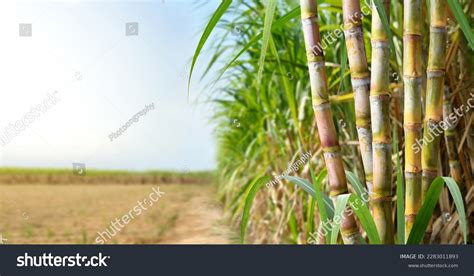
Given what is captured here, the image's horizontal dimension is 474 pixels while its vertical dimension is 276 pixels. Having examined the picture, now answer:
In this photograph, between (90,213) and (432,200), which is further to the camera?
(90,213)

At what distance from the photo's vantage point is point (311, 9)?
22.2 inches

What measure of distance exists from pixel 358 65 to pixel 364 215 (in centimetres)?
16

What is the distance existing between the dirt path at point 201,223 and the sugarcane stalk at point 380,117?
209 cm

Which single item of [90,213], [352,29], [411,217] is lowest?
[90,213]

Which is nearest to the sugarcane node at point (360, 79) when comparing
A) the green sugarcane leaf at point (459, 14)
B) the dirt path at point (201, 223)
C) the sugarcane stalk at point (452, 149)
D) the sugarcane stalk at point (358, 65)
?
the sugarcane stalk at point (358, 65)

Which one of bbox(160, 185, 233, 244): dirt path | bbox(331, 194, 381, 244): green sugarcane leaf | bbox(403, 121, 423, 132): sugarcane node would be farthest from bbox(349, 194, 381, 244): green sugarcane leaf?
bbox(160, 185, 233, 244): dirt path

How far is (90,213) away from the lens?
18.3 feet

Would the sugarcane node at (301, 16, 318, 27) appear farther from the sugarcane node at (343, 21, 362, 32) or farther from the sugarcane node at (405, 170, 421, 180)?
the sugarcane node at (405, 170, 421, 180)

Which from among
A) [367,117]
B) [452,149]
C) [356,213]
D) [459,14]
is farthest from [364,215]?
[452,149]

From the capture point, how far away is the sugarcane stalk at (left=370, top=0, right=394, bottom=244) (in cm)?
56

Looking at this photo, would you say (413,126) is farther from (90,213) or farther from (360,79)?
(90,213)
